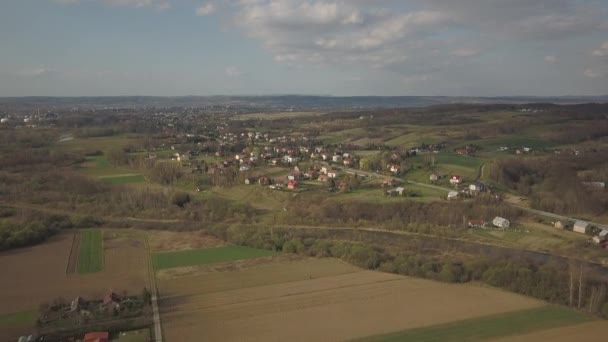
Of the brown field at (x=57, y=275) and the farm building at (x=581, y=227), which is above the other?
the farm building at (x=581, y=227)

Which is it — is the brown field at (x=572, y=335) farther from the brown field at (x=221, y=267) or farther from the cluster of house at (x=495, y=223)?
the cluster of house at (x=495, y=223)

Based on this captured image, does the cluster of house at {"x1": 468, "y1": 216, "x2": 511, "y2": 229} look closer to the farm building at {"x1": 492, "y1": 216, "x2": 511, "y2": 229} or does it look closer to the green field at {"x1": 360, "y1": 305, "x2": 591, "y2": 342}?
the farm building at {"x1": 492, "y1": 216, "x2": 511, "y2": 229}

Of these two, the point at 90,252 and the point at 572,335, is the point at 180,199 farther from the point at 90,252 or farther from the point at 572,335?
the point at 572,335

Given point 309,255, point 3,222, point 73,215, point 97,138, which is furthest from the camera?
point 97,138

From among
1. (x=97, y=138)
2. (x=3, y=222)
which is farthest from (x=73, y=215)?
(x=97, y=138)

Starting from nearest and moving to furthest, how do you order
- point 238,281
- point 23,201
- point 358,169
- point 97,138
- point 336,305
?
1. point 336,305
2. point 238,281
3. point 23,201
4. point 358,169
5. point 97,138

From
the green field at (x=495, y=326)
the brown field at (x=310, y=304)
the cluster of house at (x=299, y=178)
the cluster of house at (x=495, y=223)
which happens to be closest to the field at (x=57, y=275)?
the brown field at (x=310, y=304)

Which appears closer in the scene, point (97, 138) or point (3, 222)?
point (3, 222)

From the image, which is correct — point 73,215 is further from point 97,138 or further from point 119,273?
point 97,138
